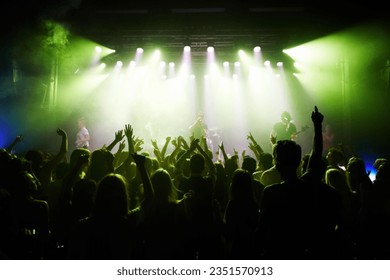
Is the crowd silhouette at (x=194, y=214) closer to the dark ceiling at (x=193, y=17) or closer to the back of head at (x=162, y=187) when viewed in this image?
the back of head at (x=162, y=187)

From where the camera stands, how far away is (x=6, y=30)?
9086 millimetres

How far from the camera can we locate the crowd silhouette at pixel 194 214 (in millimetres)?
2186

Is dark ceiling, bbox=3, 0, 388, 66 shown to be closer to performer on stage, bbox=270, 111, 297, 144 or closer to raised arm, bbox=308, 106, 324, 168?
performer on stage, bbox=270, 111, 297, 144

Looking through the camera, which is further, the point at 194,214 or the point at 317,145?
the point at 194,214

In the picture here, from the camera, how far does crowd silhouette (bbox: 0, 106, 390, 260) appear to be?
2.19 metres

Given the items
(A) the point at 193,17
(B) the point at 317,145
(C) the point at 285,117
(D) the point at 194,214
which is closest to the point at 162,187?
(D) the point at 194,214

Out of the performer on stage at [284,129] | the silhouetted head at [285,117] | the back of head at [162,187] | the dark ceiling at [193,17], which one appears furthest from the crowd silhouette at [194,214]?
the dark ceiling at [193,17]

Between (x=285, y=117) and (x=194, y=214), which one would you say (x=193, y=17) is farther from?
(x=194, y=214)

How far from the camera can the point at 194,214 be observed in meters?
2.85

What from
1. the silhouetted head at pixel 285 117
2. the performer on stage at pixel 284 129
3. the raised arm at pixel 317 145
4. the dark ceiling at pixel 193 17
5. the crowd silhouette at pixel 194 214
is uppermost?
the dark ceiling at pixel 193 17

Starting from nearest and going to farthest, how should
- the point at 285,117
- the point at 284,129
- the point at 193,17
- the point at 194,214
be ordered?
the point at 194,214 < the point at 284,129 < the point at 285,117 < the point at 193,17

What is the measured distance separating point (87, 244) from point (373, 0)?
935 cm

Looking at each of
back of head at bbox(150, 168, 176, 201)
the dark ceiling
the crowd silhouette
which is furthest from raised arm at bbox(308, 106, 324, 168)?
the dark ceiling

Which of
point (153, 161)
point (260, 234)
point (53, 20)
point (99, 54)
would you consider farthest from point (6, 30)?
point (260, 234)
